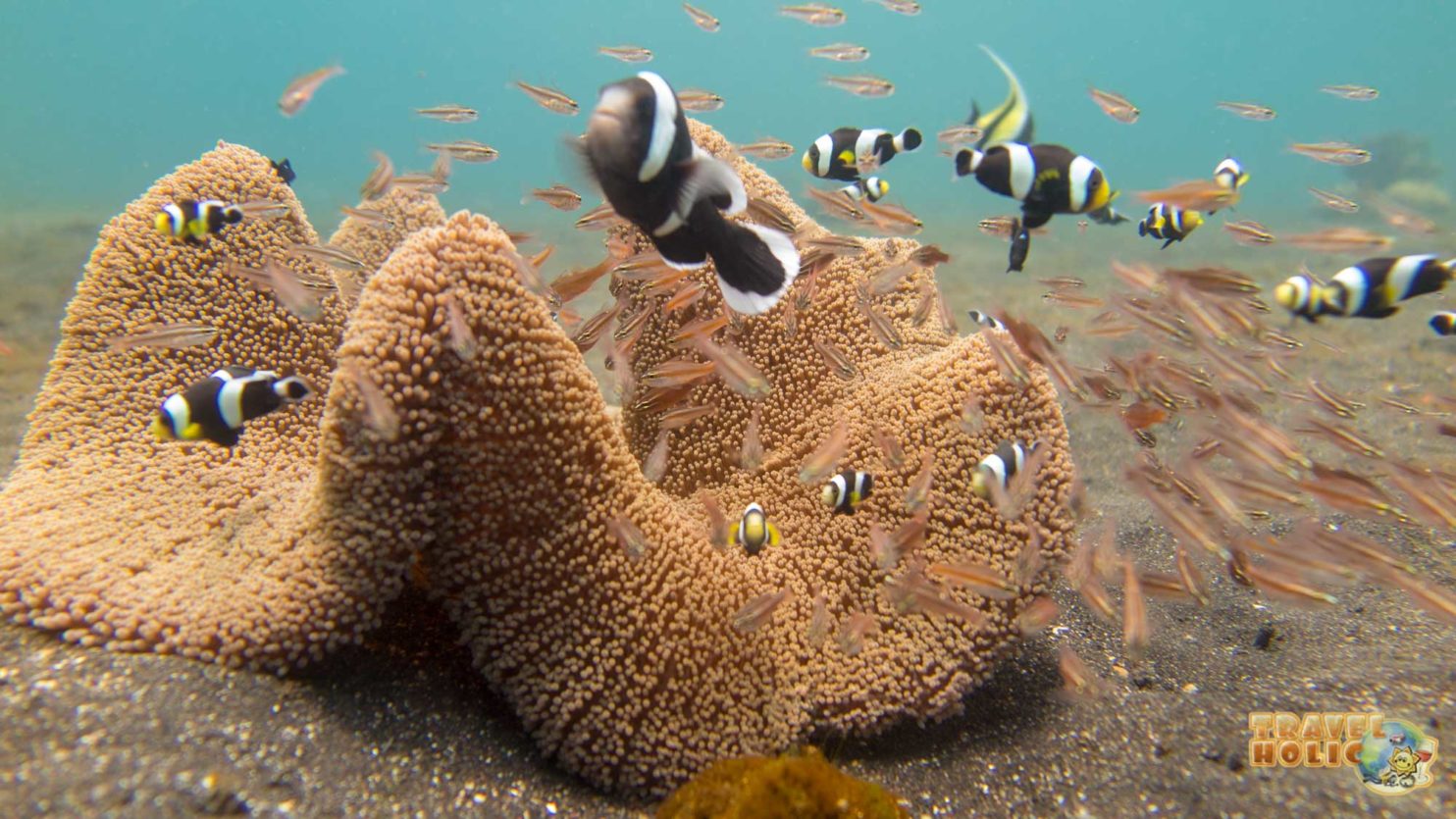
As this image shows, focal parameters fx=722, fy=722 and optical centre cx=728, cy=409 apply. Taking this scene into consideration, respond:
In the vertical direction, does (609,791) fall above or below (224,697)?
below

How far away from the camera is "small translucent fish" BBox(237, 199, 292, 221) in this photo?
3.97 m

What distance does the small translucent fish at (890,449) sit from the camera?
3.33 metres

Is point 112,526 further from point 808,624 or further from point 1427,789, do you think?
point 1427,789

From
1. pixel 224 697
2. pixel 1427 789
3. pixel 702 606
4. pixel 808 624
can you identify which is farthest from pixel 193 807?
pixel 1427 789

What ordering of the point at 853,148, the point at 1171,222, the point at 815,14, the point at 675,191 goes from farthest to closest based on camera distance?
the point at 815,14, the point at 1171,222, the point at 853,148, the point at 675,191

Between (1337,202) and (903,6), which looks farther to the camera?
(903,6)

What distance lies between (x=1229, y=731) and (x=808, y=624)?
1963mm

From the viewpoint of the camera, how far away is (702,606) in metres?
2.95

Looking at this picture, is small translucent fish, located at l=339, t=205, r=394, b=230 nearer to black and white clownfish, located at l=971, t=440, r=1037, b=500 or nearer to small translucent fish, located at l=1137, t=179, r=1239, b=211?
black and white clownfish, located at l=971, t=440, r=1037, b=500

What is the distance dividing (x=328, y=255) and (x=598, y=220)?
1.52m

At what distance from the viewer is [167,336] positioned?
3461 mm

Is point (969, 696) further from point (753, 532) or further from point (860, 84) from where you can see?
point (860, 84)

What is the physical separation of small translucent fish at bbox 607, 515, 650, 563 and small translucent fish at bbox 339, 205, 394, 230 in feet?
10.7

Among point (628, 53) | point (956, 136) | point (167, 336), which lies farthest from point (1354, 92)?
point (167, 336)
